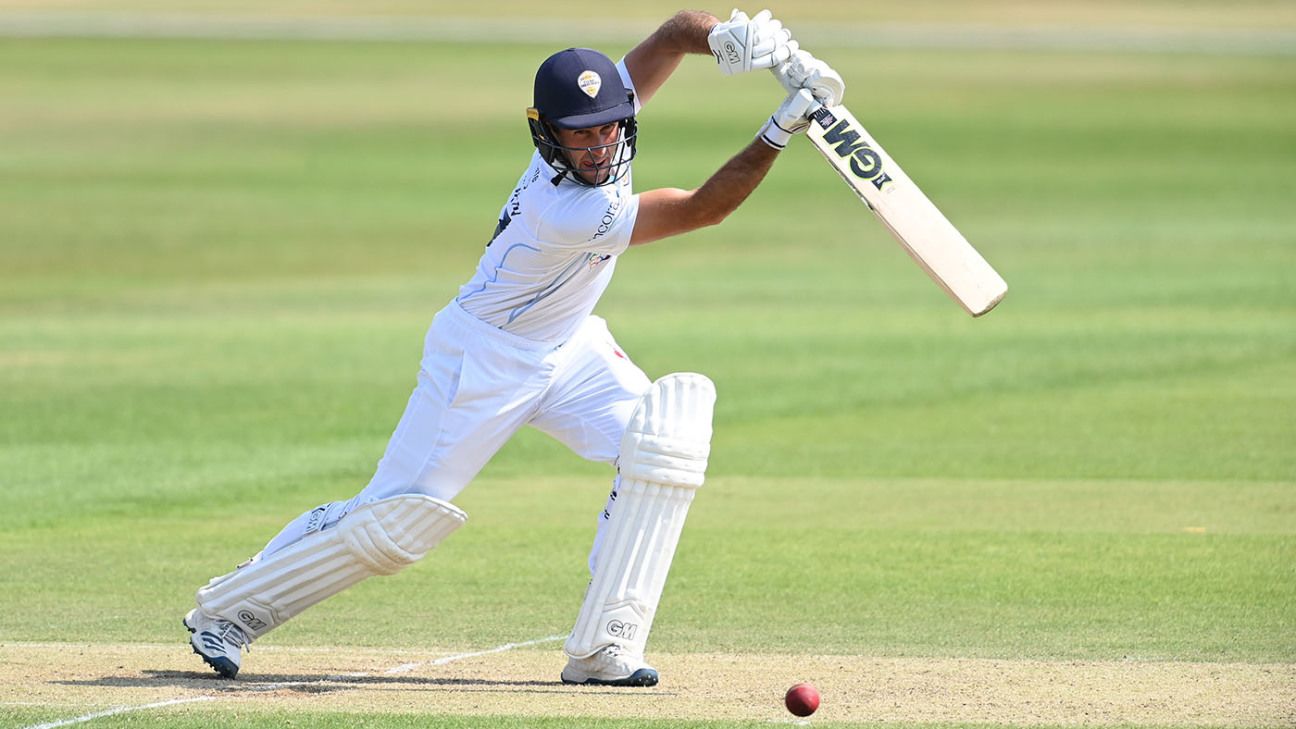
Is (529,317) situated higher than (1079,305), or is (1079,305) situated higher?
(1079,305)

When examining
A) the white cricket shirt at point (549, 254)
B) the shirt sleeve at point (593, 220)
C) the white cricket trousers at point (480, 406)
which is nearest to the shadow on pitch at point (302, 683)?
the white cricket trousers at point (480, 406)

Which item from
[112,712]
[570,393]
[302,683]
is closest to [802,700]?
[570,393]

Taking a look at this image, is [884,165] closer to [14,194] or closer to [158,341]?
[158,341]

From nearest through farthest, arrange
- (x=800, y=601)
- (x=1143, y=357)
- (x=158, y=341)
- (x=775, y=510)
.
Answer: (x=800, y=601) < (x=775, y=510) < (x=1143, y=357) < (x=158, y=341)

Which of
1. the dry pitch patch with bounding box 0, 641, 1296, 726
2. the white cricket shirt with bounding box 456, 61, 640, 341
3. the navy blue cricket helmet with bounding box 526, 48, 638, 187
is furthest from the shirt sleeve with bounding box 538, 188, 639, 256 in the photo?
the dry pitch patch with bounding box 0, 641, 1296, 726

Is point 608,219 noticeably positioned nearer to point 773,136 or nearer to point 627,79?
point 773,136

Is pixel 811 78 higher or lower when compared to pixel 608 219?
higher

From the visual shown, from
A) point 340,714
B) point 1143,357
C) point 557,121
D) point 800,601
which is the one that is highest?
point 1143,357

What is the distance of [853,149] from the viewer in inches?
217

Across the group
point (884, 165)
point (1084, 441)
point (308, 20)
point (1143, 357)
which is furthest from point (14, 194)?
point (308, 20)

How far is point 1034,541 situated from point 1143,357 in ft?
18.9

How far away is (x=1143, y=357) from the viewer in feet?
43.4

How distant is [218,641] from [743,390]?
6.95 m

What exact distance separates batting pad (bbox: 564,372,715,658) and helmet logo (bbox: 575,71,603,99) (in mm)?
803
